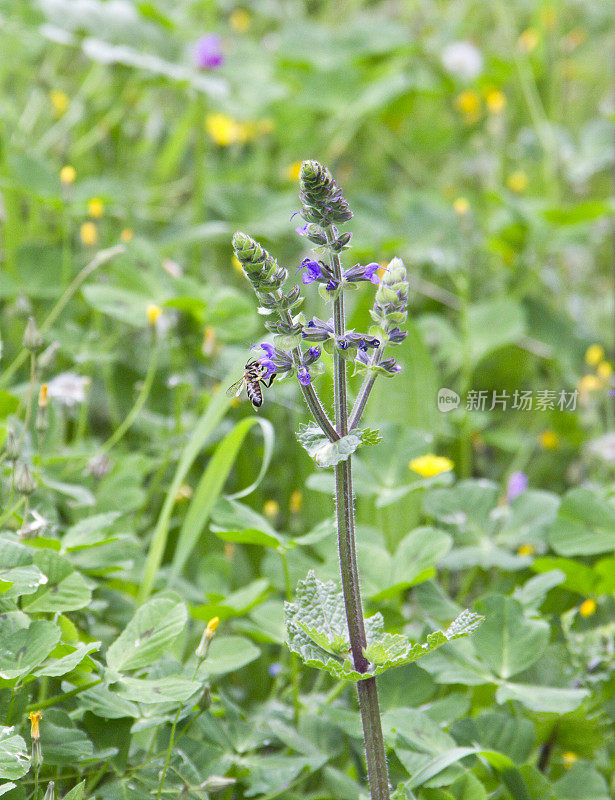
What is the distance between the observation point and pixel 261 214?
2.52 metres

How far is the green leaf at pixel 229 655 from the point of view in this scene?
1151mm

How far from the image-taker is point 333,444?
815 millimetres

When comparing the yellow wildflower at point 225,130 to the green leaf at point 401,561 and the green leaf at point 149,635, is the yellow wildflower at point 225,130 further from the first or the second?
the green leaf at point 149,635

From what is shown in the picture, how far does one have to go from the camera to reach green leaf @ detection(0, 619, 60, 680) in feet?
3.03

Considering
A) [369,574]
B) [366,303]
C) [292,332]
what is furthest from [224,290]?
[292,332]

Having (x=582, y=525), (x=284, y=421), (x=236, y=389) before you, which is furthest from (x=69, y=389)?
(x=582, y=525)

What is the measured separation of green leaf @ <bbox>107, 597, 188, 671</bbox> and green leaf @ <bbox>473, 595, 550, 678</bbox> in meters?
0.46

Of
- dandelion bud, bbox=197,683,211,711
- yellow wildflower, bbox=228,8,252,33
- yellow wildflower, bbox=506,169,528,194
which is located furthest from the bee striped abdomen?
yellow wildflower, bbox=228,8,252,33

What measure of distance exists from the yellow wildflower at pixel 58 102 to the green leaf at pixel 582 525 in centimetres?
205

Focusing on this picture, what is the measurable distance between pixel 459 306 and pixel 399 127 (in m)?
1.06

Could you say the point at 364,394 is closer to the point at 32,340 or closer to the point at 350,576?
the point at 350,576

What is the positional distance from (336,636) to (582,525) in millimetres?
701

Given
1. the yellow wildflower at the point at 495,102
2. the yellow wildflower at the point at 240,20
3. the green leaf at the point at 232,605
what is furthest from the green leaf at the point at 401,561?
the yellow wildflower at the point at 240,20

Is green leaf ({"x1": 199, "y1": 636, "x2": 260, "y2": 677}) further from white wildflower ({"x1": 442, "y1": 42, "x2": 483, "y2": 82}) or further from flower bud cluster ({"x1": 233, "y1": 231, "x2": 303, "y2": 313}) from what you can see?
white wildflower ({"x1": 442, "y1": 42, "x2": 483, "y2": 82})
